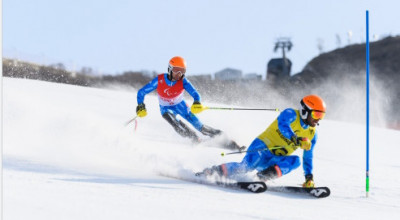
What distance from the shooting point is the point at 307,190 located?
5.50 meters

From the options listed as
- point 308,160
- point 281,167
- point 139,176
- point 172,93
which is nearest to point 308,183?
point 308,160

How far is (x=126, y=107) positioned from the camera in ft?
43.0

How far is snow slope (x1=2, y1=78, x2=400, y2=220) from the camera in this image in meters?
3.91

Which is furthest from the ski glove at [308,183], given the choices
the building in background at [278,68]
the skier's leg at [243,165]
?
the building in background at [278,68]

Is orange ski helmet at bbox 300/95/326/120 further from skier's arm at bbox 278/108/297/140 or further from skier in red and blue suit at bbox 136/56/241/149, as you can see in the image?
skier in red and blue suit at bbox 136/56/241/149

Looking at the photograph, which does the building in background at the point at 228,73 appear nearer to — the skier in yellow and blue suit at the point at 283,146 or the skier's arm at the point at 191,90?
the skier's arm at the point at 191,90

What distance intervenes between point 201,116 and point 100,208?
30.1ft

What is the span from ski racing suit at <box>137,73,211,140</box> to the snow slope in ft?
1.24

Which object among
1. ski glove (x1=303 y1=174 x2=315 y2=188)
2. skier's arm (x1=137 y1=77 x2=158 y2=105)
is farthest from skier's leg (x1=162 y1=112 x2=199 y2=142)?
ski glove (x1=303 y1=174 x2=315 y2=188)

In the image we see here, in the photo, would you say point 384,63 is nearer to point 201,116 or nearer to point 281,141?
point 201,116

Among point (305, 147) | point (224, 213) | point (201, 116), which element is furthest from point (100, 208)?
point (201, 116)

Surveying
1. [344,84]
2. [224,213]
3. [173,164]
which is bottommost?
[224,213]

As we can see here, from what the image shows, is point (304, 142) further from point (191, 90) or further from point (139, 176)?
point (191, 90)

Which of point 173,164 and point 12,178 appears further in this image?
point 173,164
